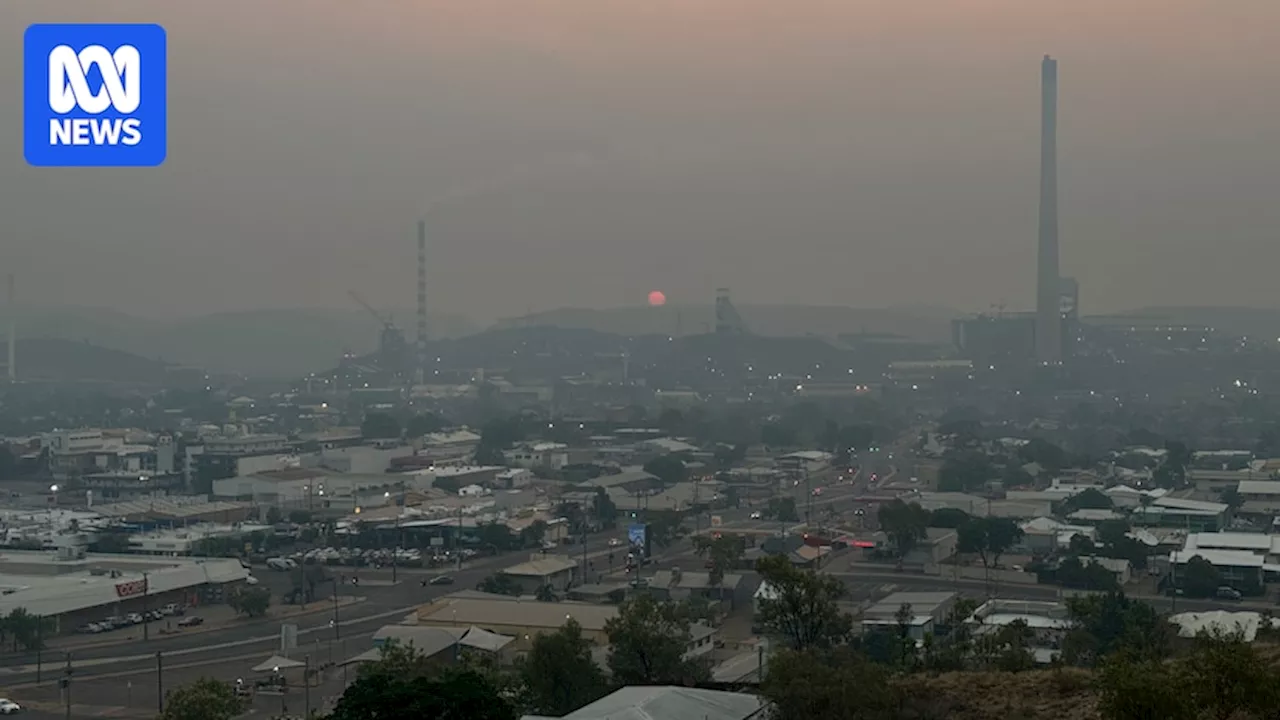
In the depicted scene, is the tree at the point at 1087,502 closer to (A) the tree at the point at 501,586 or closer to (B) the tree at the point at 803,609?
(A) the tree at the point at 501,586

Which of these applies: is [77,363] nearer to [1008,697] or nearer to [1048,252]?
[1048,252]

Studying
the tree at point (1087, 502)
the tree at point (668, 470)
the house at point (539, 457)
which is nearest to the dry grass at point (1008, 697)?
the tree at point (1087, 502)

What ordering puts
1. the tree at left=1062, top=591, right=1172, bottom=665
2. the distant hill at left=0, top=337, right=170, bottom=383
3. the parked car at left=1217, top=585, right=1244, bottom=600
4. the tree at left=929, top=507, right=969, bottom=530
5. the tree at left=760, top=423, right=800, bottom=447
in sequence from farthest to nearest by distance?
the distant hill at left=0, top=337, right=170, bottom=383, the tree at left=760, top=423, right=800, bottom=447, the tree at left=929, top=507, right=969, bottom=530, the parked car at left=1217, top=585, right=1244, bottom=600, the tree at left=1062, top=591, right=1172, bottom=665

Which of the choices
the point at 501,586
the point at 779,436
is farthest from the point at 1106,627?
the point at 779,436

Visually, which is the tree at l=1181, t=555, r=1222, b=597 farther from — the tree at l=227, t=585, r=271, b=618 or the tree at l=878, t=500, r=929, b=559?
the tree at l=227, t=585, r=271, b=618

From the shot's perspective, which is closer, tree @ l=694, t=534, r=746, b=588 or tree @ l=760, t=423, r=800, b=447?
tree @ l=694, t=534, r=746, b=588

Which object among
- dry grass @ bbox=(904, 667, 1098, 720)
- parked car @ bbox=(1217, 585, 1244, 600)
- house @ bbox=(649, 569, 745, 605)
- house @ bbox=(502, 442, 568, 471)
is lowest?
house @ bbox=(502, 442, 568, 471)

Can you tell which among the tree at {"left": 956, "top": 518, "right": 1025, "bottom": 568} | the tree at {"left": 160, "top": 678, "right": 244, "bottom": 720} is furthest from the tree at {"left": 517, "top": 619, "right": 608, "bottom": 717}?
the tree at {"left": 956, "top": 518, "right": 1025, "bottom": 568}
